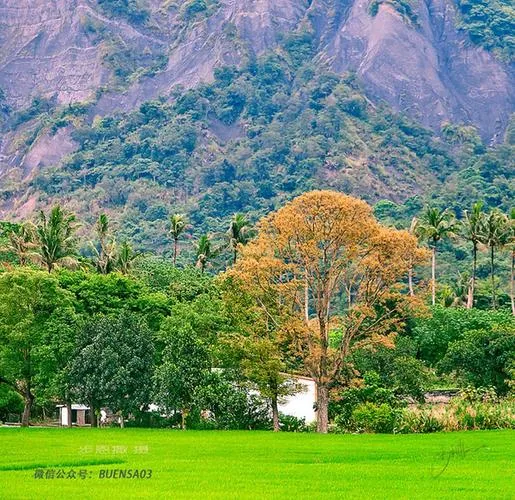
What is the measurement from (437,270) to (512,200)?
44699 millimetres

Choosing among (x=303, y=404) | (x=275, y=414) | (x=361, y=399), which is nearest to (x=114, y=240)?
(x=303, y=404)

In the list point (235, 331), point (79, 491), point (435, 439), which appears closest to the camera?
point (79, 491)

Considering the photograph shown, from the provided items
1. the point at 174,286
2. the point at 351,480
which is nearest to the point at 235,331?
the point at 174,286

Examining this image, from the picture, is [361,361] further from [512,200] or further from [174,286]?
[512,200]

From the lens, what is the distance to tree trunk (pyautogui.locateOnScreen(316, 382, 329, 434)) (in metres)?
57.0

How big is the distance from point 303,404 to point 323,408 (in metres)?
7.63

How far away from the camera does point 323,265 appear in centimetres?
5950

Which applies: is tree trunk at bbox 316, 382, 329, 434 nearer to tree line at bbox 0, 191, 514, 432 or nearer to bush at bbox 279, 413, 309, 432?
tree line at bbox 0, 191, 514, 432

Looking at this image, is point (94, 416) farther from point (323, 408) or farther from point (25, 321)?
point (323, 408)

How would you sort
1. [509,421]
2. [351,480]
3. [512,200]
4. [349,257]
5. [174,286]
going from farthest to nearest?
[512,200]
[174,286]
[349,257]
[509,421]
[351,480]

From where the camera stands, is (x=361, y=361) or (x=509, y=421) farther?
(x=361, y=361)

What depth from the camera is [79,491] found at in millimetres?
23953

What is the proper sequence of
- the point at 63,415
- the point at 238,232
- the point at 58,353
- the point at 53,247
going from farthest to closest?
the point at 238,232, the point at 63,415, the point at 53,247, the point at 58,353

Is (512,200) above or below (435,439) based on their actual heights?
above
